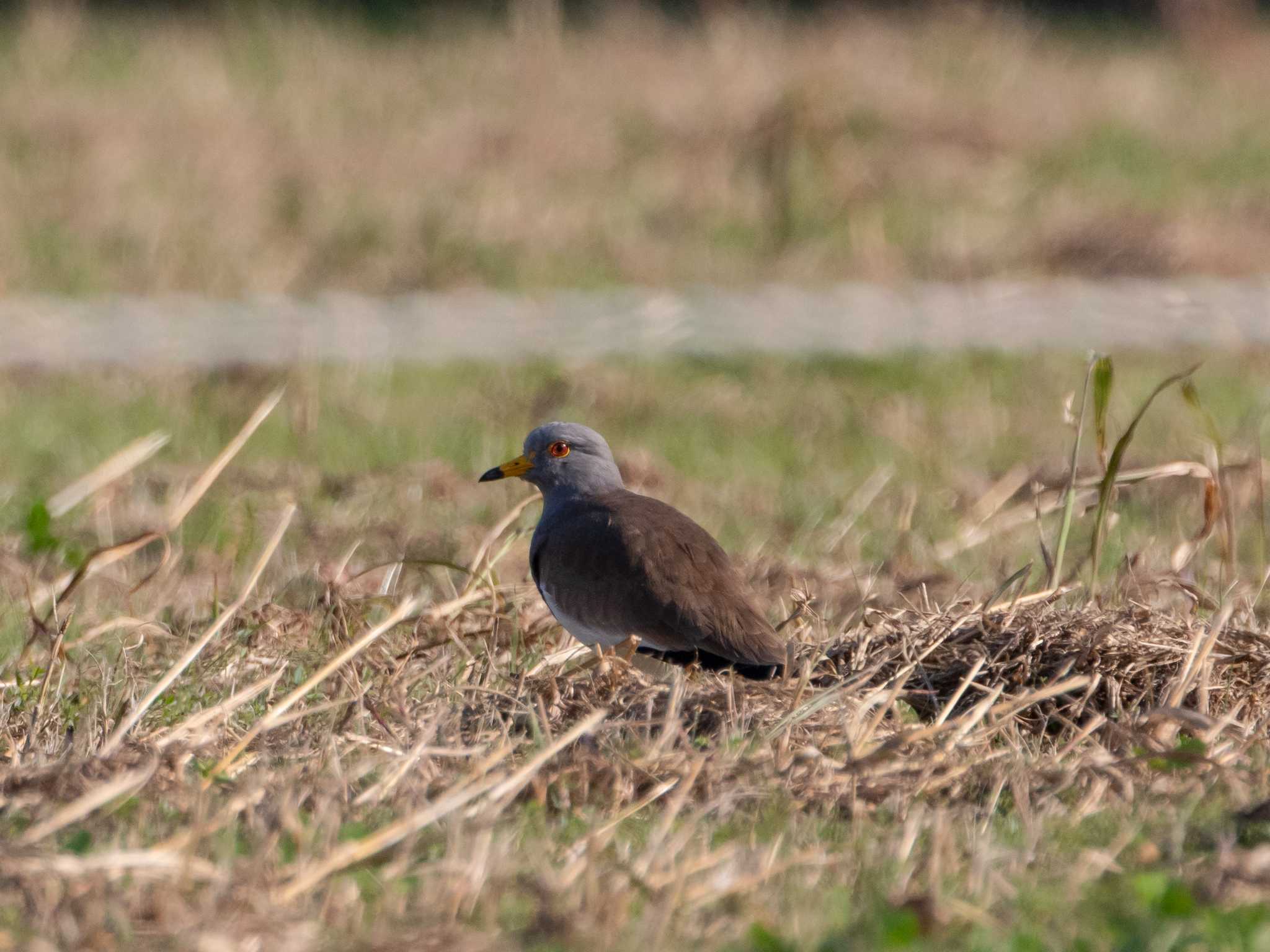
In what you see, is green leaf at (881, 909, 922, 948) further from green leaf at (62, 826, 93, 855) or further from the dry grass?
the dry grass

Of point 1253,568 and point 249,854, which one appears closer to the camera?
point 249,854

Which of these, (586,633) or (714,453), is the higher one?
(586,633)

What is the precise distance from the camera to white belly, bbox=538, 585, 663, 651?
4109 mm

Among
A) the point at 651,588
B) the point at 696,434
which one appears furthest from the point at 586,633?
the point at 696,434

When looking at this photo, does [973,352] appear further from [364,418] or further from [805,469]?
[364,418]

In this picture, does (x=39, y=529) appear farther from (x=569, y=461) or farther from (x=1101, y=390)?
(x=1101, y=390)

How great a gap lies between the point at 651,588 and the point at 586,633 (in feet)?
0.69

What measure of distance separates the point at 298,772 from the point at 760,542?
2879 mm

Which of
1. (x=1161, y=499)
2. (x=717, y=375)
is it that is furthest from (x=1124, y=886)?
(x=717, y=375)

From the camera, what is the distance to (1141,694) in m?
3.89

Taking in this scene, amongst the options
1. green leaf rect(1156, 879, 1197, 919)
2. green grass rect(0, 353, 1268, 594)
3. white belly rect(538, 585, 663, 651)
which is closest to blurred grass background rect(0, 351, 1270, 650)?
green grass rect(0, 353, 1268, 594)

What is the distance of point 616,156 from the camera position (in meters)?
13.4

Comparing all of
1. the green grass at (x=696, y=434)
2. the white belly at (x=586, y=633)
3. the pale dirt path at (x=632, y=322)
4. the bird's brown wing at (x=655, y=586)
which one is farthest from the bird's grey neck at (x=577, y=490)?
the pale dirt path at (x=632, y=322)

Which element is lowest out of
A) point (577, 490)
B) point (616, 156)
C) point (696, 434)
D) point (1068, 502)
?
point (696, 434)
